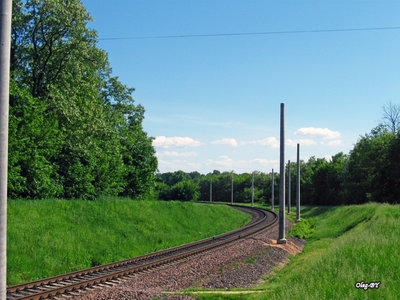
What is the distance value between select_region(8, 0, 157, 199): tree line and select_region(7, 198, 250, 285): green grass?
447cm

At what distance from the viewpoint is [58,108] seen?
94.9 feet

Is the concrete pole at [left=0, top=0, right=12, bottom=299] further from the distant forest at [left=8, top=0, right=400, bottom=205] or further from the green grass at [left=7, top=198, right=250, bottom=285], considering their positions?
the distant forest at [left=8, top=0, right=400, bottom=205]

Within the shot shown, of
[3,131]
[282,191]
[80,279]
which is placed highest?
[3,131]

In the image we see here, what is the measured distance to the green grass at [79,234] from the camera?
1498cm

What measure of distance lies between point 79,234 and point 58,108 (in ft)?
44.7

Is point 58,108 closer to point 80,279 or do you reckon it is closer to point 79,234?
point 79,234

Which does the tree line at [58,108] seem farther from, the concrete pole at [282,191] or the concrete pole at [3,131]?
the concrete pole at [3,131]

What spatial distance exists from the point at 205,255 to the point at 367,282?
1021 centimetres

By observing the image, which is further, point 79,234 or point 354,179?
point 354,179

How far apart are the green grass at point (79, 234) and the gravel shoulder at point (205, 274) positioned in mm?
3733

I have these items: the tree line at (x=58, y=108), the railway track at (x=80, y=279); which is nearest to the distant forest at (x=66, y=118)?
the tree line at (x=58, y=108)

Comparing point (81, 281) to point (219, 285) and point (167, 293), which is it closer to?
point (167, 293)

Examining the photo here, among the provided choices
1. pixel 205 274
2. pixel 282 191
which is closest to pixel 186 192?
pixel 282 191

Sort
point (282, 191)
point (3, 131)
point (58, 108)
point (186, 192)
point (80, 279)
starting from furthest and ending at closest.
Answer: point (186, 192) → point (58, 108) → point (282, 191) → point (80, 279) → point (3, 131)
